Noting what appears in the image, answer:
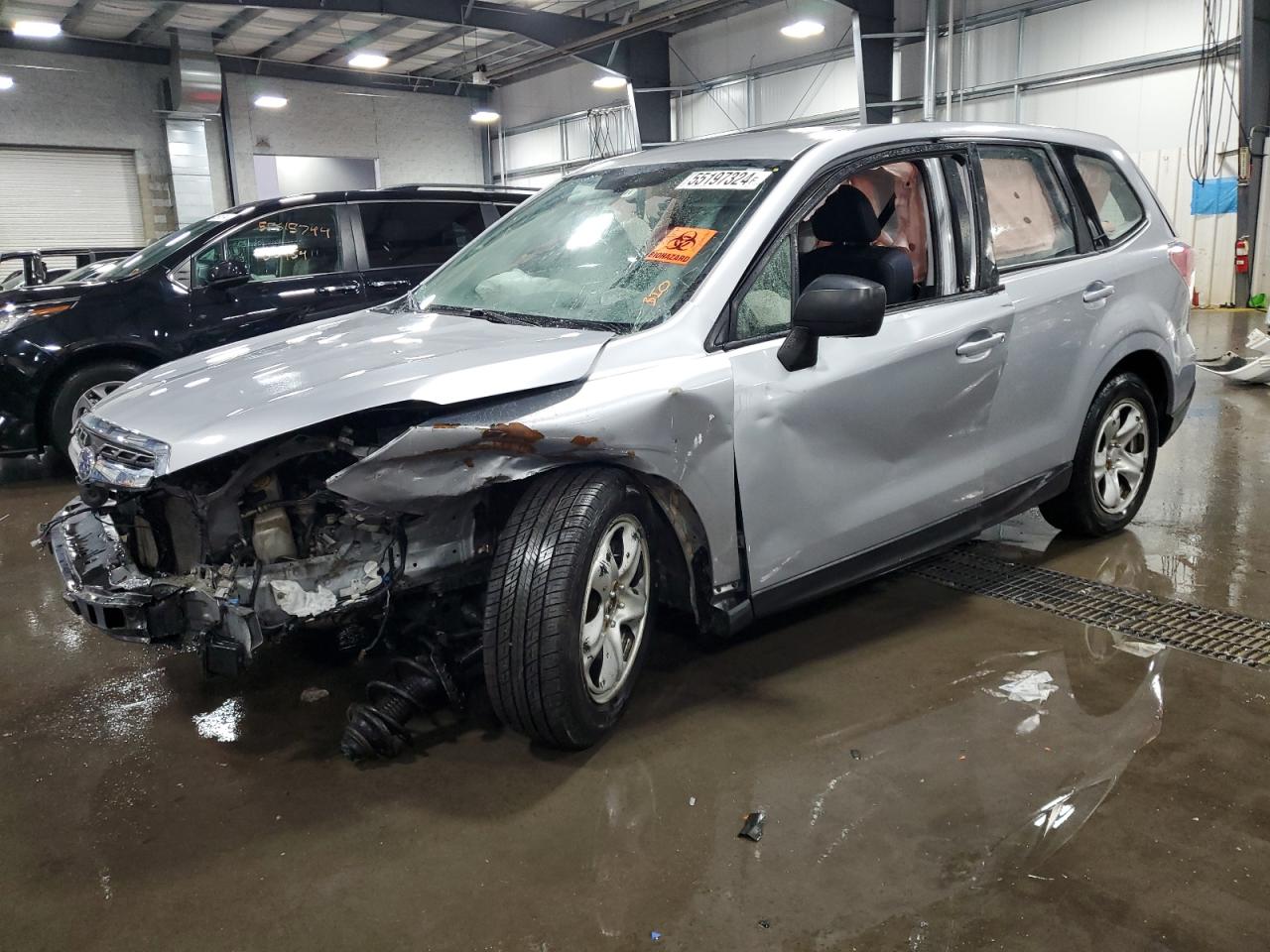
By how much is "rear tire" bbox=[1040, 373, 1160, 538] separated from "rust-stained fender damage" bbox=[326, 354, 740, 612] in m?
1.89

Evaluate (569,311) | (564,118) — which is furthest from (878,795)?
(564,118)

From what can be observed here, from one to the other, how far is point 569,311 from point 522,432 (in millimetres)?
659

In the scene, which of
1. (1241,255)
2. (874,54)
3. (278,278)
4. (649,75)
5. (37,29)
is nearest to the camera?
(278,278)

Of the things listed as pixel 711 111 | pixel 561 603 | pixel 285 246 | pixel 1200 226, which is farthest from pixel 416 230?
pixel 711 111

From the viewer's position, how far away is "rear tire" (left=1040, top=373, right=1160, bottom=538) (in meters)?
3.85

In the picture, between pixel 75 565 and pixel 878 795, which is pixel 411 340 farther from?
pixel 878 795

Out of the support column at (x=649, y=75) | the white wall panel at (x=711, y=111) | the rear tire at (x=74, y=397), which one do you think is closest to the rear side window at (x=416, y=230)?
the rear tire at (x=74, y=397)

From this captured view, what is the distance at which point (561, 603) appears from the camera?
2.39 metres

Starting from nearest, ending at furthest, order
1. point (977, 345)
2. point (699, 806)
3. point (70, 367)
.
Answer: point (699, 806), point (977, 345), point (70, 367)

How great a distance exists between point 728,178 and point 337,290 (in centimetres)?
393

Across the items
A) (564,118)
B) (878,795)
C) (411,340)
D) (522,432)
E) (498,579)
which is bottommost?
(878,795)

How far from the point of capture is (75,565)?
267cm

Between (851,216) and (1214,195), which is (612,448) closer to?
(851,216)

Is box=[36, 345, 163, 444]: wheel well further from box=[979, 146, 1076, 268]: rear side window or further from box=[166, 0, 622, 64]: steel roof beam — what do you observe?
box=[166, 0, 622, 64]: steel roof beam
